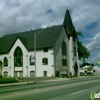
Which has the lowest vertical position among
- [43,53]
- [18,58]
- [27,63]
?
[27,63]

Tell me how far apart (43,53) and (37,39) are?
17.7 ft

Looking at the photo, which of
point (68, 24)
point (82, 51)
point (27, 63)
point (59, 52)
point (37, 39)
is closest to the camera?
point (59, 52)

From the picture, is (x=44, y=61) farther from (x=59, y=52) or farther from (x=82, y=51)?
(x=82, y=51)

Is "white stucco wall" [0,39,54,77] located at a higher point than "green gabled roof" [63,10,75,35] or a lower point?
lower

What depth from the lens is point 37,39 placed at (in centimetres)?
6544

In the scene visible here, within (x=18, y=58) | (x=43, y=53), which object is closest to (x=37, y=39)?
(x=43, y=53)

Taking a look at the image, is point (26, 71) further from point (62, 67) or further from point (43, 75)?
point (62, 67)

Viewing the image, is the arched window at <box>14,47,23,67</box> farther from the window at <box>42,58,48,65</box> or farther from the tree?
the tree

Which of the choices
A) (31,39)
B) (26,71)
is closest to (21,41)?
(31,39)

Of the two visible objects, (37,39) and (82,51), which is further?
(82,51)

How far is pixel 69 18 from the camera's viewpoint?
69938mm

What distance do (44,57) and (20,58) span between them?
9131mm

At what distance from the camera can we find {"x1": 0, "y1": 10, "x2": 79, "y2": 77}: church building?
201 ft

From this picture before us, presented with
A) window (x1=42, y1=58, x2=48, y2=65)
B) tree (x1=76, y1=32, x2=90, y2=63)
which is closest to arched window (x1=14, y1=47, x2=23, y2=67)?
window (x1=42, y1=58, x2=48, y2=65)
